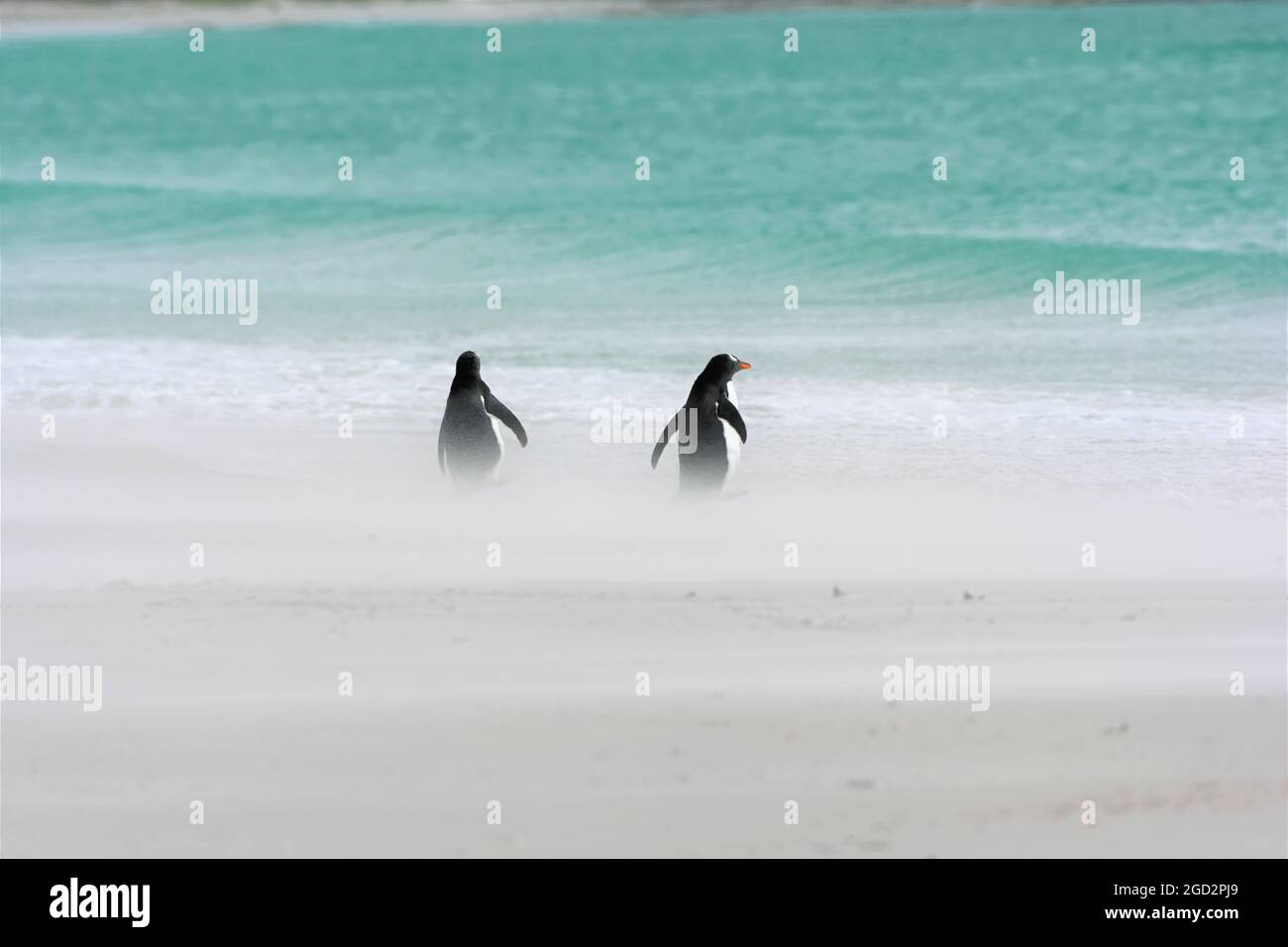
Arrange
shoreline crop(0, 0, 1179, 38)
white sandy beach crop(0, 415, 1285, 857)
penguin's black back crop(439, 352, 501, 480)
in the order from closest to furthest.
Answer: white sandy beach crop(0, 415, 1285, 857) < penguin's black back crop(439, 352, 501, 480) < shoreline crop(0, 0, 1179, 38)

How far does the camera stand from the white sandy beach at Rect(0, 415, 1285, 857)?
376 centimetres

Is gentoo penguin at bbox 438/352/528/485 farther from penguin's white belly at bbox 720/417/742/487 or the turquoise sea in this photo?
the turquoise sea

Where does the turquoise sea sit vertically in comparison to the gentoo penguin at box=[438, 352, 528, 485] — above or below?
above

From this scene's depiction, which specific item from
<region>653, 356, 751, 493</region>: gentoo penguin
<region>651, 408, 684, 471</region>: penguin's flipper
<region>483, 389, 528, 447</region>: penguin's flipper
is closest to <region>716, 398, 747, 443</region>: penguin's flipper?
<region>653, 356, 751, 493</region>: gentoo penguin

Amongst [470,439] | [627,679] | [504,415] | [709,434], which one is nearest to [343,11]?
[504,415]

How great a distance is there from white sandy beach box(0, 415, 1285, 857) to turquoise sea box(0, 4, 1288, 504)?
5.30 feet

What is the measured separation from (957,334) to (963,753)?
6953 millimetres

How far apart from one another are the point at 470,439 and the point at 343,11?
264 feet

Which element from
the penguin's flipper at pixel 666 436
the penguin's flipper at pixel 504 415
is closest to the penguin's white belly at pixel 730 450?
the penguin's flipper at pixel 666 436

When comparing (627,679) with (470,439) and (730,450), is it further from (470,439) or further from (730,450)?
(470,439)

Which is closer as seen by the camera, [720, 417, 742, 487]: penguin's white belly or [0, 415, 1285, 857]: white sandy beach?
[0, 415, 1285, 857]: white sandy beach

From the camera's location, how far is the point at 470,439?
6574 millimetres

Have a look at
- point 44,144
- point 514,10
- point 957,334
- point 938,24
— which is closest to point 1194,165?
point 957,334

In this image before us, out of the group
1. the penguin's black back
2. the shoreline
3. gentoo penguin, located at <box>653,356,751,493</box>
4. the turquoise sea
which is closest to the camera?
gentoo penguin, located at <box>653,356,751,493</box>
